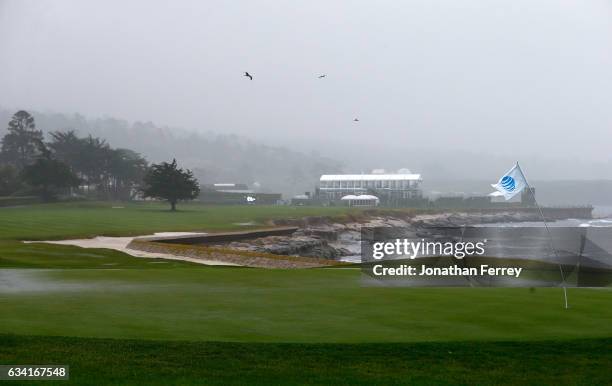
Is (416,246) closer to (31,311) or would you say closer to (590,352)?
(590,352)

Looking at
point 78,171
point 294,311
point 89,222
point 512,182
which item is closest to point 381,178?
point 78,171

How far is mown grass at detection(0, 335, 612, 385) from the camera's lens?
8.94 m

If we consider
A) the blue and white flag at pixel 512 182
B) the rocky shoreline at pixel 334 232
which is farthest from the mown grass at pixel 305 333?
the rocky shoreline at pixel 334 232

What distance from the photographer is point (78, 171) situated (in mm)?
103875

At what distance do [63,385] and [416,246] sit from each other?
737 centimetres

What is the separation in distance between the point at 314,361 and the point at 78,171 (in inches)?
3927

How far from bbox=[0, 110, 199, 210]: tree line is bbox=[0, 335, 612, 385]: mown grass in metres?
67.6

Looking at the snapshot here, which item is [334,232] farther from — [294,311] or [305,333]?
[305,333]

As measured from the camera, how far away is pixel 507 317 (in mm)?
12172

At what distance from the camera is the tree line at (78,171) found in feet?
255

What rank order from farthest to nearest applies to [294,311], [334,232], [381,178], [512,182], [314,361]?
[381,178] → [334,232] → [512,182] → [294,311] → [314,361]

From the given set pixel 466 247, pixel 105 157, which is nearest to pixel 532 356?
pixel 466 247

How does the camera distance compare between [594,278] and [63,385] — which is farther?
[594,278]

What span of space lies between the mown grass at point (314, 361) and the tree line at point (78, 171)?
67634mm
